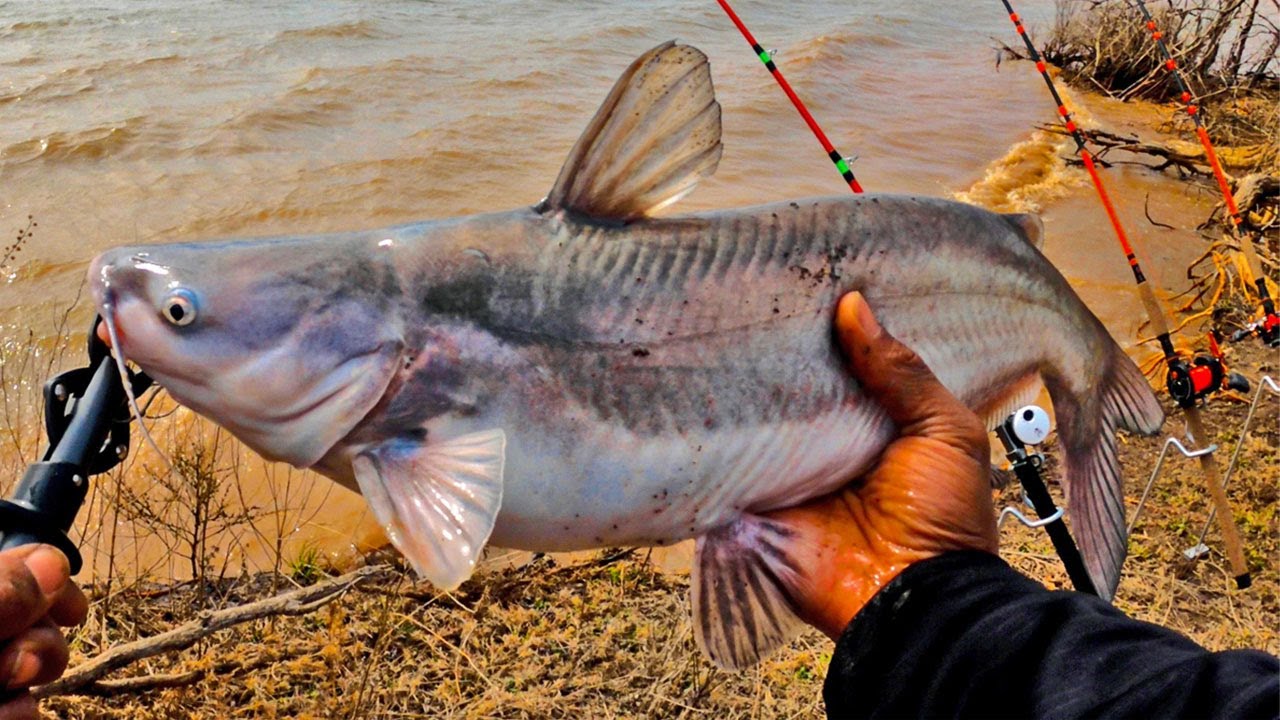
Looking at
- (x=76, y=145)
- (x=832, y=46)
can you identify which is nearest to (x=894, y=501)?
(x=76, y=145)

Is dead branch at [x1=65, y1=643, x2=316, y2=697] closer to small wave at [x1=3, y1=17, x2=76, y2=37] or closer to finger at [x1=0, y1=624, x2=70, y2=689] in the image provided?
finger at [x1=0, y1=624, x2=70, y2=689]

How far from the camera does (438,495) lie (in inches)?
62.0

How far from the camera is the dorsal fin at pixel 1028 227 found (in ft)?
7.19

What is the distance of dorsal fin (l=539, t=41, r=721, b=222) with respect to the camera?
69.0 inches

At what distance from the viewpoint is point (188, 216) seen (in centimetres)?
756

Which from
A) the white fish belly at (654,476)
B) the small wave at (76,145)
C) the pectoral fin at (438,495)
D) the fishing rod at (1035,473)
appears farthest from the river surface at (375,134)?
the fishing rod at (1035,473)

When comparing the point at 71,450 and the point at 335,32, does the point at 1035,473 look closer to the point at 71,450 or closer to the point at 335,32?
the point at 71,450

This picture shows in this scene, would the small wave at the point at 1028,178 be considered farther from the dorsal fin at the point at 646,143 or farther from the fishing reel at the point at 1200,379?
the dorsal fin at the point at 646,143

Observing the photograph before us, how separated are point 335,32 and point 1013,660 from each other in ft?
45.9

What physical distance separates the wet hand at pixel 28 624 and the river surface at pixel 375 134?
2188mm

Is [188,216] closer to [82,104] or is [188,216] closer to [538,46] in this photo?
[82,104]

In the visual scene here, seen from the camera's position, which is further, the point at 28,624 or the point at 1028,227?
the point at 1028,227

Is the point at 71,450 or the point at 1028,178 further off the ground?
the point at 71,450

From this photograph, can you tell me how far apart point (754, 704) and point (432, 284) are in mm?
2138
